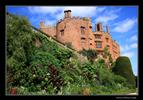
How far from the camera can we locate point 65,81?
7.56 meters

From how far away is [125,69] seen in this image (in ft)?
24.4

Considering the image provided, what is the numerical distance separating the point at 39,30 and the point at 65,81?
81 centimetres

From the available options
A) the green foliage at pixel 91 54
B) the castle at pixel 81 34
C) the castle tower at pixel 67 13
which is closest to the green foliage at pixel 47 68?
the green foliage at pixel 91 54

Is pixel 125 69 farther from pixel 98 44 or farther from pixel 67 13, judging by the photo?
pixel 67 13

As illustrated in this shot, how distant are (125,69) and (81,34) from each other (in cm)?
87

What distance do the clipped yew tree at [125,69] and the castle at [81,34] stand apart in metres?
0.11

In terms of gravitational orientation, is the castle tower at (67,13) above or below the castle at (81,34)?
above

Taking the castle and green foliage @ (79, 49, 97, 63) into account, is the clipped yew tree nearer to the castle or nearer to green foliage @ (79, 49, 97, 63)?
the castle

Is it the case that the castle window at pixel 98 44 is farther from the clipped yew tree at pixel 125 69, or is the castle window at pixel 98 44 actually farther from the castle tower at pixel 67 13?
the castle tower at pixel 67 13

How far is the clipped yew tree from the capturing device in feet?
24.1

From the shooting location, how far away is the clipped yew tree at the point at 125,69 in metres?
7.34

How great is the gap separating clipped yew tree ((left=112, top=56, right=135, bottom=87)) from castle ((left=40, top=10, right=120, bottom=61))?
113 millimetres
